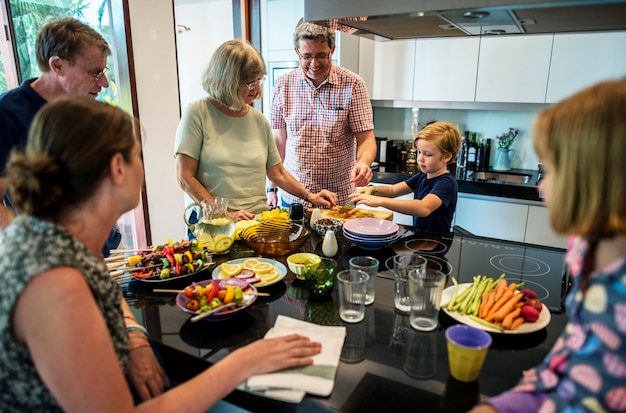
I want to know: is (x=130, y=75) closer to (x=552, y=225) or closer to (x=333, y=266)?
(x=333, y=266)

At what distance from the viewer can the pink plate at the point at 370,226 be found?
66.7 inches

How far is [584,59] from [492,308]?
2.57 m

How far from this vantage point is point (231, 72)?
195 centimetres

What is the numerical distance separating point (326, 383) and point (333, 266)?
477 millimetres

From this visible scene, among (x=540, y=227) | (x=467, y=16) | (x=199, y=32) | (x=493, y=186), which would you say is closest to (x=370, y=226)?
(x=467, y=16)

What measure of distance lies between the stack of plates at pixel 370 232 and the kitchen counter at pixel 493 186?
162 centimetres

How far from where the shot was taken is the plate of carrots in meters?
1.09

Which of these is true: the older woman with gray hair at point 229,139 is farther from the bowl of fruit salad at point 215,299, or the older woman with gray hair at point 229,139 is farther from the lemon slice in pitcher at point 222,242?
the bowl of fruit salad at point 215,299

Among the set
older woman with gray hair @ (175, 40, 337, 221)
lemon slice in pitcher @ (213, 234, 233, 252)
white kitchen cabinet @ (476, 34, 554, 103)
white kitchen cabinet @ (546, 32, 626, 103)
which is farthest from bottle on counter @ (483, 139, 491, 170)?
lemon slice in pitcher @ (213, 234, 233, 252)

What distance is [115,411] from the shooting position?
756mm

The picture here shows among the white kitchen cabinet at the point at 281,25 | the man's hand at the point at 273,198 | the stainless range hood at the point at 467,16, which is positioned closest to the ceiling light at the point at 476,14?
the stainless range hood at the point at 467,16

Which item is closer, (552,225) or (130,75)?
Result: (552,225)

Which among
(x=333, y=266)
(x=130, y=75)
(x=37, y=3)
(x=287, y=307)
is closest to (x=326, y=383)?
(x=287, y=307)

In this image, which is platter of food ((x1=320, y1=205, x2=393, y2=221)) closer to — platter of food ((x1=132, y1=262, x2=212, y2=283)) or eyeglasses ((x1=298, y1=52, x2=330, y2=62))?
platter of food ((x1=132, y1=262, x2=212, y2=283))
